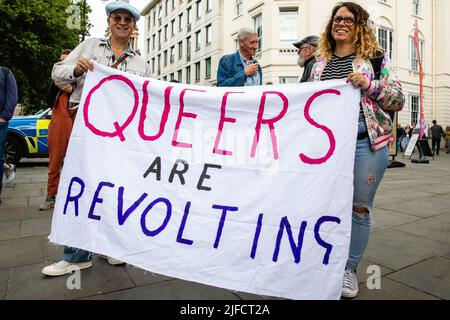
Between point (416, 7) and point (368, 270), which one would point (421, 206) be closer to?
point (368, 270)

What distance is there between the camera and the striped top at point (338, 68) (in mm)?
2213

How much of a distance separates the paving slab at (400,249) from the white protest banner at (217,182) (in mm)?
1166

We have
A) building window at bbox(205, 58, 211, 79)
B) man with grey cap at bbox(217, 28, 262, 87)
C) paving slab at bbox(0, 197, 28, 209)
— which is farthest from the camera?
building window at bbox(205, 58, 211, 79)

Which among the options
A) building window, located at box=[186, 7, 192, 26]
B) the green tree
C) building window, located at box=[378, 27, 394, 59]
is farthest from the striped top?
building window, located at box=[186, 7, 192, 26]

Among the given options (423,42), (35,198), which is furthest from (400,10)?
(35,198)

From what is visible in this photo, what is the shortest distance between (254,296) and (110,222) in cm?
99

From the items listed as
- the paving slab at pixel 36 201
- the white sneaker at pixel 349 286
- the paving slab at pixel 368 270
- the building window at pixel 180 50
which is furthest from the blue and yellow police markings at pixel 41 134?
the building window at pixel 180 50

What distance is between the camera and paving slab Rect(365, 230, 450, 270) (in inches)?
111

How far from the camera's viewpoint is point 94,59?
2514mm

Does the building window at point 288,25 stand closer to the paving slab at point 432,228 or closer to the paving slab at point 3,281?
the paving slab at point 432,228

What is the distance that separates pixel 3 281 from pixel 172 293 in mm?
1154

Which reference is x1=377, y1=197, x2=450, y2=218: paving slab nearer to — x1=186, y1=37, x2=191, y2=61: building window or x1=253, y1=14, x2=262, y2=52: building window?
x1=253, y1=14, x2=262, y2=52: building window

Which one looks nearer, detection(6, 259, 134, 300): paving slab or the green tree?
detection(6, 259, 134, 300): paving slab

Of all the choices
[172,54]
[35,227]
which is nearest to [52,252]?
[35,227]
